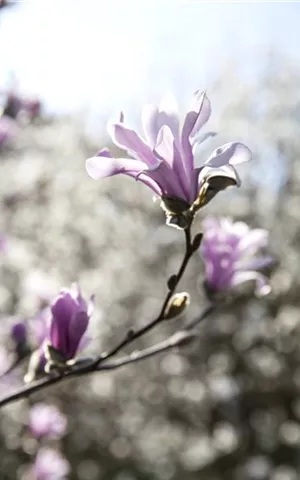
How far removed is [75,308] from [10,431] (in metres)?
4.10

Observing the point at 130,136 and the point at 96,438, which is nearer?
the point at 130,136

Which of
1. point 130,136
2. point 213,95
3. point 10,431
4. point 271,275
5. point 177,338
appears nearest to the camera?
point 130,136

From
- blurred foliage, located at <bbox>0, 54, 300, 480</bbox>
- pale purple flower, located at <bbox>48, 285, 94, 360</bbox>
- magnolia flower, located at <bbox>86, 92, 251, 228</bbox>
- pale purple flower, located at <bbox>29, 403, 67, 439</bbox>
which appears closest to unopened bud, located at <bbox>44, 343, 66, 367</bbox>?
pale purple flower, located at <bbox>48, 285, 94, 360</bbox>

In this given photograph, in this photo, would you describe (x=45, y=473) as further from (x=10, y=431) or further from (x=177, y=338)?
(x=10, y=431)

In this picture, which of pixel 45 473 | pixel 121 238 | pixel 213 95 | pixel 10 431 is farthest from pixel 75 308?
pixel 213 95

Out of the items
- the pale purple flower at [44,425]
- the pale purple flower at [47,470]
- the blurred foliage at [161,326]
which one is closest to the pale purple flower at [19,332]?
the pale purple flower at [44,425]

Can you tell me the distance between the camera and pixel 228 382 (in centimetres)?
574

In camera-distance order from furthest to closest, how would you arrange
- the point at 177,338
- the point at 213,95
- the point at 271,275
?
the point at 213,95 < the point at 271,275 < the point at 177,338

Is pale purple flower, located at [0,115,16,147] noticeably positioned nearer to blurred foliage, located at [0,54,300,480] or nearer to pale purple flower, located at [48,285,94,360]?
pale purple flower, located at [48,285,94,360]

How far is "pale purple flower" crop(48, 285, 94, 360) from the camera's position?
111 cm

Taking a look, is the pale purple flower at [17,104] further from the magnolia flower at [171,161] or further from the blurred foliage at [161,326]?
the blurred foliage at [161,326]

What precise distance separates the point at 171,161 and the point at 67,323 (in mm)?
283

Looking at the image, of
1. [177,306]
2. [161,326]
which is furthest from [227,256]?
[161,326]

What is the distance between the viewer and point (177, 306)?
3.72 ft
